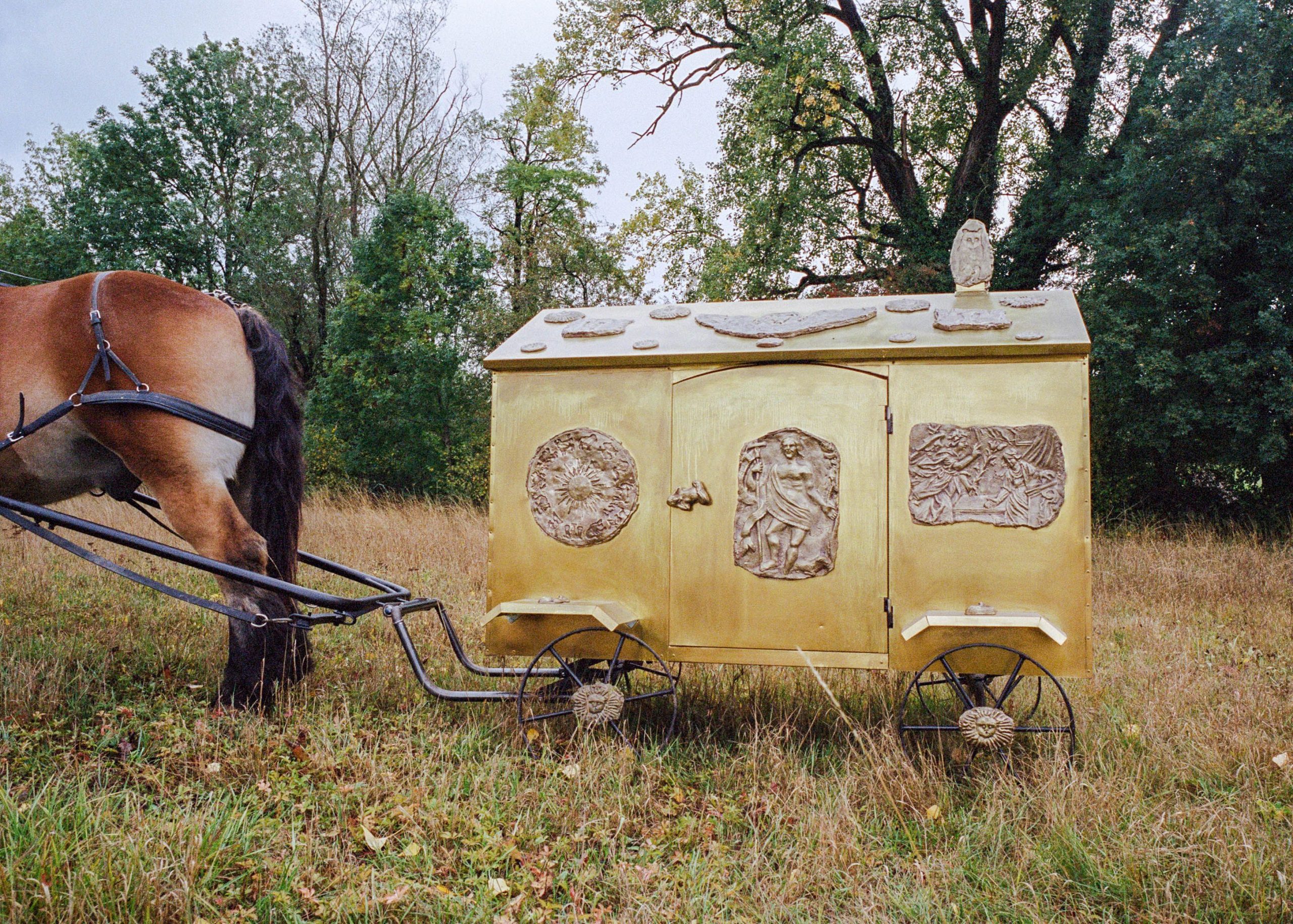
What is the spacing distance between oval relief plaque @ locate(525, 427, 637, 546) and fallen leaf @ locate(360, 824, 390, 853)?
1494mm

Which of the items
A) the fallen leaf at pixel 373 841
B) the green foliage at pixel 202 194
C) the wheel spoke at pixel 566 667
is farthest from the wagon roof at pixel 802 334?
the green foliage at pixel 202 194

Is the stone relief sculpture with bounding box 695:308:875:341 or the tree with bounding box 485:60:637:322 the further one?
the tree with bounding box 485:60:637:322

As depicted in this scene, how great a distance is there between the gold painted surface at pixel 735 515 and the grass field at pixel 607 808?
539 mm

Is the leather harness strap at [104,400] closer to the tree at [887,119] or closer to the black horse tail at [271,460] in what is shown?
the black horse tail at [271,460]

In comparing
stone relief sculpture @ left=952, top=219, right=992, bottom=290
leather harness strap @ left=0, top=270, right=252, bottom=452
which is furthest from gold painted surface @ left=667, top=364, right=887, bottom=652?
leather harness strap @ left=0, top=270, right=252, bottom=452

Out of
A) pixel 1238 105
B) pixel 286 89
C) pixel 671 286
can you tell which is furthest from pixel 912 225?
pixel 286 89

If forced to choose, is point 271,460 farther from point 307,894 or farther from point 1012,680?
point 1012,680

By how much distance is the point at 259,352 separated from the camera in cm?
429

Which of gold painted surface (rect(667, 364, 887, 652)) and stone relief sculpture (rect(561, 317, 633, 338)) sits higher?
stone relief sculpture (rect(561, 317, 633, 338))

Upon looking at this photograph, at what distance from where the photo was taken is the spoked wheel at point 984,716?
11.6 ft

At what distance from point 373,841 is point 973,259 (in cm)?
367

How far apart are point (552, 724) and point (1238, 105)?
10900 mm

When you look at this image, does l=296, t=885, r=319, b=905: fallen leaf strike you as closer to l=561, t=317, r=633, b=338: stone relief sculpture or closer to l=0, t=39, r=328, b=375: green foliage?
l=561, t=317, r=633, b=338: stone relief sculpture

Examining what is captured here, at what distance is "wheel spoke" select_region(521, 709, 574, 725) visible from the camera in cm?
396
